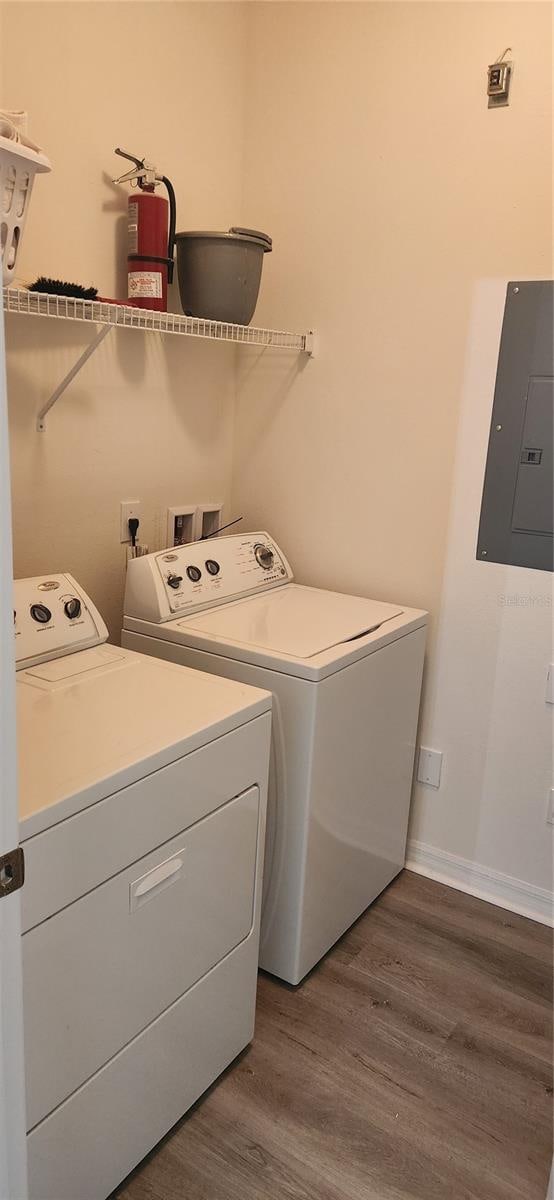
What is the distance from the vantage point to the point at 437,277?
210 cm

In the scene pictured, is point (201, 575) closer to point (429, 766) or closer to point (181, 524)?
point (181, 524)

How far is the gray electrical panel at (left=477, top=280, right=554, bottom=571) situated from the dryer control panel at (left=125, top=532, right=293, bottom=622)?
628mm

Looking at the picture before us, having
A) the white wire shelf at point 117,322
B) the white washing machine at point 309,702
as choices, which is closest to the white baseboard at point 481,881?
the white washing machine at point 309,702

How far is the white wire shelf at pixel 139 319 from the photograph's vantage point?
5.09 ft

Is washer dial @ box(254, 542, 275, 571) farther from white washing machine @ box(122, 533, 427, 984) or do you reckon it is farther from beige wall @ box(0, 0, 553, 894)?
beige wall @ box(0, 0, 553, 894)

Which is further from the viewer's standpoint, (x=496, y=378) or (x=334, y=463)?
(x=334, y=463)

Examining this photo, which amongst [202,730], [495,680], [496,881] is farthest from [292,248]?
[496,881]

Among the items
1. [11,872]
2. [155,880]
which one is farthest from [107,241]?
[11,872]

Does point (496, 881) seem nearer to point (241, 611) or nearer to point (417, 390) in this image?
point (241, 611)

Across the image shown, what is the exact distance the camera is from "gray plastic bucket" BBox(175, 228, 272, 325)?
1.98m

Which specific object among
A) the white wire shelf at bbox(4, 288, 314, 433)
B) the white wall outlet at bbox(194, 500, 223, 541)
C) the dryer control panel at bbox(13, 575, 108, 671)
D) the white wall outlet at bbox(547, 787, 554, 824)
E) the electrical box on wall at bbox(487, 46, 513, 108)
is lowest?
the white wall outlet at bbox(547, 787, 554, 824)

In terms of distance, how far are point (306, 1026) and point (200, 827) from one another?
72 centimetres

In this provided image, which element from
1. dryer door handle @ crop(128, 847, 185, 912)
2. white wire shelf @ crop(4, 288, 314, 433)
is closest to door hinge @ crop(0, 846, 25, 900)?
dryer door handle @ crop(128, 847, 185, 912)

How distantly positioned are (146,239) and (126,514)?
0.68 m
